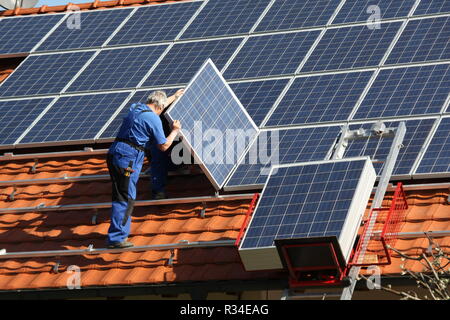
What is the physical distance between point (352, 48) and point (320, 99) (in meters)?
1.18

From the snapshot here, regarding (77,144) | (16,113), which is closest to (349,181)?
(77,144)

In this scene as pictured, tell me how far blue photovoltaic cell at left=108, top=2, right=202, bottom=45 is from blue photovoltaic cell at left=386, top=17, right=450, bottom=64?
11.7 feet

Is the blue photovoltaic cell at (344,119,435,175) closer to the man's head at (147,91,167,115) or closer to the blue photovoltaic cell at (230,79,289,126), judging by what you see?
the blue photovoltaic cell at (230,79,289,126)

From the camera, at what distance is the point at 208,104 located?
14.0 m

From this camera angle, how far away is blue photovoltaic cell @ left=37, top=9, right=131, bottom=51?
1730 centimetres

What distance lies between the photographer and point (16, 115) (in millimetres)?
15984

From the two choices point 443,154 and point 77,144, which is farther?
point 77,144

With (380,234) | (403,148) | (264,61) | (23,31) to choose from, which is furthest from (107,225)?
(23,31)

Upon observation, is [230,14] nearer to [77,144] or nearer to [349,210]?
[77,144]

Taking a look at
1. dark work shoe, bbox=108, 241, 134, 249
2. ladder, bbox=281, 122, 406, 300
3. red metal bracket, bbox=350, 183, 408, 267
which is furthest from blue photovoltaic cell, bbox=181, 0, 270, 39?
red metal bracket, bbox=350, 183, 408, 267

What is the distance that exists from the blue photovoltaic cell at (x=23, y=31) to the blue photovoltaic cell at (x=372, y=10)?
489 centimetres

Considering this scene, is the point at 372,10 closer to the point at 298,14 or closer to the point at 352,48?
the point at 352,48

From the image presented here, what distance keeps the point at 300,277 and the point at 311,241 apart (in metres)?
0.60

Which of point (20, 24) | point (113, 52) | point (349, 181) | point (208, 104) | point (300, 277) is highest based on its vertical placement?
point (20, 24)
